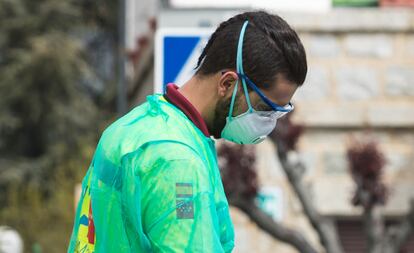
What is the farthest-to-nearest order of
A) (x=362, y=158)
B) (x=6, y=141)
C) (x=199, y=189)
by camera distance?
(x=6, y=141) → (x=362, y=158) → (x=199, y=189)

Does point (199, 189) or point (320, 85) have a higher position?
point (320, 85)

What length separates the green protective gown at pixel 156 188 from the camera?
130 inches

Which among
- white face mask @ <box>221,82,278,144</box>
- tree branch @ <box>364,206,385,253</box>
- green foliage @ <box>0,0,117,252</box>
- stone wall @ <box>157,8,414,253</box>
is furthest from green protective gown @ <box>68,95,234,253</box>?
green foliage @ <box>0,0,117,252</box>

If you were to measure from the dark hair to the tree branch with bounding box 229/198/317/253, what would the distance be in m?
4.10

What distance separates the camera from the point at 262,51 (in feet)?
11.2

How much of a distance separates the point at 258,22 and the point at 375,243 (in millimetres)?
4610

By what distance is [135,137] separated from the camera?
3.37 m

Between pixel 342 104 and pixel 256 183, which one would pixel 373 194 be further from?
pixel 342 104

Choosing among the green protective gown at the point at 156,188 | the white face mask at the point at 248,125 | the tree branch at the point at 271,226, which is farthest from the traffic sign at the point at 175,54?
the green protective gown at the point at 156,188

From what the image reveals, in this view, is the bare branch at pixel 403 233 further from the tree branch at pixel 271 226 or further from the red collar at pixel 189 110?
the red collar at pixel 189 110

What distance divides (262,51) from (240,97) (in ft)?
0.55

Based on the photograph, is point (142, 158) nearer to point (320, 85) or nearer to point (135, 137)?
point (135, 137)

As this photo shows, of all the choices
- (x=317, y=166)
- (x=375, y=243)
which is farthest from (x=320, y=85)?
(x=375, y=243)

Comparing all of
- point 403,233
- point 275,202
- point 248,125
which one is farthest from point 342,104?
point 248,125
